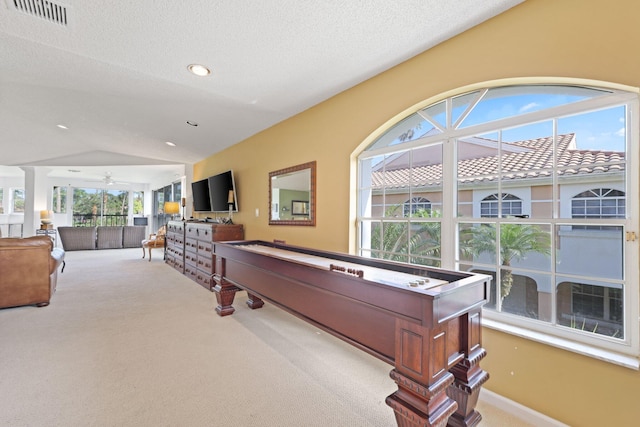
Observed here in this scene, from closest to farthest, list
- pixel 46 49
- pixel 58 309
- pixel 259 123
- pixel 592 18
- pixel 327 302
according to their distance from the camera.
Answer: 1. pixel 592 18
2. pixel 327 302
3. pixel 46 49
4. pixel 58 309
5. pixel 259 123

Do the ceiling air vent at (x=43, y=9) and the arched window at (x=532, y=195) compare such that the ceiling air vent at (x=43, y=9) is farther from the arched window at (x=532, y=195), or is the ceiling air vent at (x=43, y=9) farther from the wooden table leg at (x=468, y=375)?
the wooden table leg at (x=468, y=375)

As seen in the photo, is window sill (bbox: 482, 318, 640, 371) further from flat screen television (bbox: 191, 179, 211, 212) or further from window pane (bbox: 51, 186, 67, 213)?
window pane (bbox: 51, 186, 67, 213)

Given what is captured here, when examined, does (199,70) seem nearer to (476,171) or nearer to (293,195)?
(293,195)

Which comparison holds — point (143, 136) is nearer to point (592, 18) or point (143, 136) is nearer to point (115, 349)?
point (115, 349)

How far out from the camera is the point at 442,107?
2189 mm

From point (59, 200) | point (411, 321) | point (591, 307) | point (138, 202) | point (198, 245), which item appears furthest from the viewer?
point (138, 202)

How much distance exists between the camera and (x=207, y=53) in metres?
2.18

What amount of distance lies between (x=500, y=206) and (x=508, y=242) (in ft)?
0.81

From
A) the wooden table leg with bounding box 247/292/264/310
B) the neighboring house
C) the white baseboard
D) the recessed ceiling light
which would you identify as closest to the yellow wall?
the white baseboard

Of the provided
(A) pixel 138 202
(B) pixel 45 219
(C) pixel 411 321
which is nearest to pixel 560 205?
(C) pixel 411 321

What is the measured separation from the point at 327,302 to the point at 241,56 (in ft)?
Answer: 6.54

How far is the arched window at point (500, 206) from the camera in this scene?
1834 millimetres

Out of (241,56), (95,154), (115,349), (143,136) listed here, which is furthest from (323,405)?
(95,154)

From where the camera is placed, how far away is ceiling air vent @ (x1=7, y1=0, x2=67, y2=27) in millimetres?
1690
